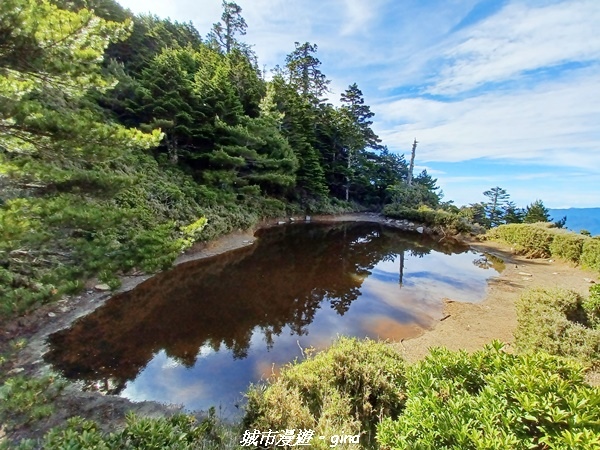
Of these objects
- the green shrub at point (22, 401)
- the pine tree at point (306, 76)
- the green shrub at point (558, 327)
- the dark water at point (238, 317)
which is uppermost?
the pine tree at point (306, 76)

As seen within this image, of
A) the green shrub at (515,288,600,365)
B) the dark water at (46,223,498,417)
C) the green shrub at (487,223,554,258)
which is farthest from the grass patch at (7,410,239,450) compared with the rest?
the green shrub at (487,223,554,258)

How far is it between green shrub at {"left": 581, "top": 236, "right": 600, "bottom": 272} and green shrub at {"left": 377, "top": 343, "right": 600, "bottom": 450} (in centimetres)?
1222

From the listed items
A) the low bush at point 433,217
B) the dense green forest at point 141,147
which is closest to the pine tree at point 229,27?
the dense green forest at point 141,147

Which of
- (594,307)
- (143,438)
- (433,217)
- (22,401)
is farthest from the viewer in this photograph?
(433,217)

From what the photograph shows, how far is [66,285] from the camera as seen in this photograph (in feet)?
13.8

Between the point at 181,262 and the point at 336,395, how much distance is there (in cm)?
946

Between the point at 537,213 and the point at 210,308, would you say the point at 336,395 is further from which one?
the point at 537,213

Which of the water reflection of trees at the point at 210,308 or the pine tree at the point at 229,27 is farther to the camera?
the pine tree at the point at 229,27

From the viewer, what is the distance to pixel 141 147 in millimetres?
4535

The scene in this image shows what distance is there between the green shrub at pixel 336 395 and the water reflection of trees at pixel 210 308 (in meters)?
2.62

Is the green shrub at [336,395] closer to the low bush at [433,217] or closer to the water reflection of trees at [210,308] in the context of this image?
the water reflection of trees at [210,308]

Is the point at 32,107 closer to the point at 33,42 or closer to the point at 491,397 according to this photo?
the point at 33,42

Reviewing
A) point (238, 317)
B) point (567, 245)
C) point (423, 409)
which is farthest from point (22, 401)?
Result: point (567, 245)

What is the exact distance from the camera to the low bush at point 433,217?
21969mm
